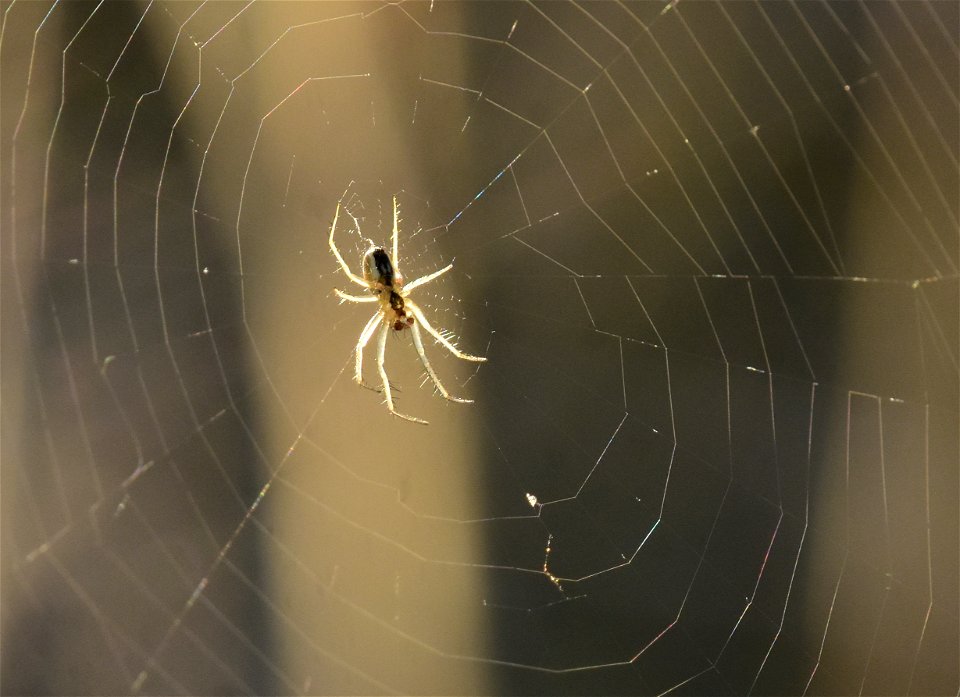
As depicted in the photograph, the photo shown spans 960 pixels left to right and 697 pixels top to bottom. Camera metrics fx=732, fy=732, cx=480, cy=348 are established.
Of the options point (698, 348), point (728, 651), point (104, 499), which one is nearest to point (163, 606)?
point (104, 499)

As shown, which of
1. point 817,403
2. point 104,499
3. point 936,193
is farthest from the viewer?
point 104,499

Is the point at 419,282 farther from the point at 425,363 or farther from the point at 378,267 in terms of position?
the point at 425,363

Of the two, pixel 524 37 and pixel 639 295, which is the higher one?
pixel 524 37

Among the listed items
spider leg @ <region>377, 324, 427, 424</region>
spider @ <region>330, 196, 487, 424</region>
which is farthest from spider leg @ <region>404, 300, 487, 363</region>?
spider leg @ <region>377, 324, 427, 424</region>

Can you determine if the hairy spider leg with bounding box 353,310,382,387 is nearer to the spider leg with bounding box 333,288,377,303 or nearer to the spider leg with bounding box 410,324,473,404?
the spider leg with bounding box 333,288,377,303

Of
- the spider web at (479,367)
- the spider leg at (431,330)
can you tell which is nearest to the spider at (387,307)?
the spider leg at (431,330)

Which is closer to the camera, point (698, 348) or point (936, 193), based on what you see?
point (936, 193)

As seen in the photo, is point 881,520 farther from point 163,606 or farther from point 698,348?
point 163,606

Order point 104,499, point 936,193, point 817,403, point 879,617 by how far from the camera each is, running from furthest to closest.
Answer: point 104,499, point 817,403, point 879,617, point 936,193
